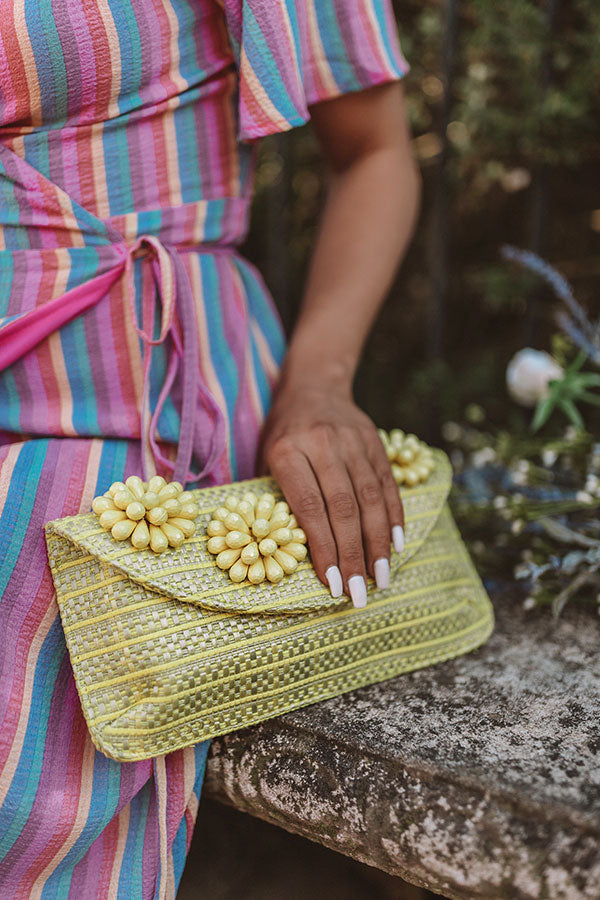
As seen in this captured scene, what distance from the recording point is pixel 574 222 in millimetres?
1544

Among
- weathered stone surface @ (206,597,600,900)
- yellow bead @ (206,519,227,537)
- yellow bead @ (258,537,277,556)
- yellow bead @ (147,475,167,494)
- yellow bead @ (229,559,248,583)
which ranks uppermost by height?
yellow bead @ (147,475,167,494)

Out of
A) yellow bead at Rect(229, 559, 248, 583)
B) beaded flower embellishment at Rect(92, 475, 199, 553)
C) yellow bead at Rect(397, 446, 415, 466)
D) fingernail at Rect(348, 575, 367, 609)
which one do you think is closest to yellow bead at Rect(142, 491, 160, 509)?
beaded flower embellishment at Rect(92, 475, 199, 553)

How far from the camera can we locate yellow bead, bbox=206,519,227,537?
79cm

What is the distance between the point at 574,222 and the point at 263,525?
3.57 feet

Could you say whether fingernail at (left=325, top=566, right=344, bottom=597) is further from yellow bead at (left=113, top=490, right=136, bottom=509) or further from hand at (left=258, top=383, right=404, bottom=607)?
yellow bead at (left=113, top=490, right=136, bottom=509)

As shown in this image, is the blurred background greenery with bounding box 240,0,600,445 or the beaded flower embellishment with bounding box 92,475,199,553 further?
the blurred background greenery with bounding box 240,0,600,445

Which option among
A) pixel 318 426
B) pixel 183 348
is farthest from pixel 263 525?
pixel 183 348

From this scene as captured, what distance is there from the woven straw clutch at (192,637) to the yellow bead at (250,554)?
0.03 m

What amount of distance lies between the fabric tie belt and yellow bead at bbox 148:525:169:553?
11 cm

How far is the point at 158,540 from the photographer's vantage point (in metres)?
0.76

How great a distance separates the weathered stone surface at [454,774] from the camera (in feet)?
2.23

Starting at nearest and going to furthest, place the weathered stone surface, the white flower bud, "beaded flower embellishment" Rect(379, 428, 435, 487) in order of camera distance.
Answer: the weathered stone surface, "beaded flower embellishment" Rect(379, 428, 435, 487), the white flower bud

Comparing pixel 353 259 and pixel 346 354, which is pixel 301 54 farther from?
pixel 346 354

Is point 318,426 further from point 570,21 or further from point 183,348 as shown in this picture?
point 570,21
